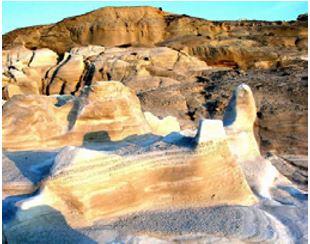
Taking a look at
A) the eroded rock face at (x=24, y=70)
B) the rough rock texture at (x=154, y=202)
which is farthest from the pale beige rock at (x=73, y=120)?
the eroded rock face at (x=24, y=70)

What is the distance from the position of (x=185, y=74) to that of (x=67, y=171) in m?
14.2

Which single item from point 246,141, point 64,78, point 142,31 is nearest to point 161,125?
point 246,141

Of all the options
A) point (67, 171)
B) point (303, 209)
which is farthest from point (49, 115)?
point (303, 209)

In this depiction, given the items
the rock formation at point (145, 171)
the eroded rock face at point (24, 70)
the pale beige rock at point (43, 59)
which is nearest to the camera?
the rock formation at point (145, 171)

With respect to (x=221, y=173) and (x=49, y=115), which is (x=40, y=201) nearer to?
→ (x=221, y=173)

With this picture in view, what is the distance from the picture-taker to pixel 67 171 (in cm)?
472

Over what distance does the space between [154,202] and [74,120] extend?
97.4 inches

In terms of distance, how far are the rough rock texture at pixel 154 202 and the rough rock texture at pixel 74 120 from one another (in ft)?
4.79

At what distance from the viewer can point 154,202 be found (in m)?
4.93

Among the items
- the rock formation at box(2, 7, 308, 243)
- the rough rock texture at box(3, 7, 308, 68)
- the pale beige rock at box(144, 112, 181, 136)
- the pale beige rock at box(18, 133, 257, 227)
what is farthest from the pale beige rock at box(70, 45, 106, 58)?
the pale beige rock at box(18, 133, 257, 227)

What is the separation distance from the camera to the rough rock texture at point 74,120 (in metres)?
6.77

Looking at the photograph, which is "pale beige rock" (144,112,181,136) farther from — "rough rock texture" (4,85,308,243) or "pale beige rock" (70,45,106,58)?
"pale beige rock" (70,45,106,58)

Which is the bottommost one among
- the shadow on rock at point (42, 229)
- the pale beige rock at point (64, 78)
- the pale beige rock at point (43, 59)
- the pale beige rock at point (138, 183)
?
the pale beige rock at point (64, 78)

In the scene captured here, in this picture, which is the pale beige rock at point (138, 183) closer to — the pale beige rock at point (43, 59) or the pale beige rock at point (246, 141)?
the pale beige rock at point (246, 141)
